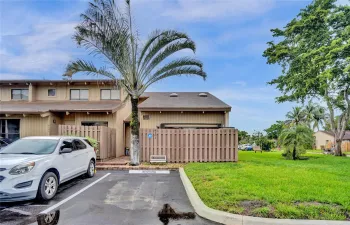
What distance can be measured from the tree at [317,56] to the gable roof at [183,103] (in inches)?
370

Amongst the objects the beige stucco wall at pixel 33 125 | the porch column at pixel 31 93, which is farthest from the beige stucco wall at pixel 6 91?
the beige stucco wall at pixel 33 125

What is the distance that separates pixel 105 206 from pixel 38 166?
1.97 metres

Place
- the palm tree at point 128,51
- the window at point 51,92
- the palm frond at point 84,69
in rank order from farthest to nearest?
the window at point 51,92
the palm frond at point 84,69
the palm tree at point 128,51

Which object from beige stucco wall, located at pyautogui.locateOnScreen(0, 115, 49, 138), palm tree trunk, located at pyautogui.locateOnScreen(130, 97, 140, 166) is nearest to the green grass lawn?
palm tree trunk, located at pyautogui.locateOnScreen(130, 97, 140, 166)

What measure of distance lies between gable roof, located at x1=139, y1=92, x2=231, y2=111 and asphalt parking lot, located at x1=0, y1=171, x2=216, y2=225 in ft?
22.9

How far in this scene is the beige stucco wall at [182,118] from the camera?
48.5 feet

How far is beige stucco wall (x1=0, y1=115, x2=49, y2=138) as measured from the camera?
14.5 metres

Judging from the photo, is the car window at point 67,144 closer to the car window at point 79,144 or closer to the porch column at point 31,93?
the car window at point 79,144

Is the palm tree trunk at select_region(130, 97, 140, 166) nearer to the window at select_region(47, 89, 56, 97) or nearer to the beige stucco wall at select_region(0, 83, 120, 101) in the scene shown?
the beige stucco wall at select_region(0, 83, 120, 101)

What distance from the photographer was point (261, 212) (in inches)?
177

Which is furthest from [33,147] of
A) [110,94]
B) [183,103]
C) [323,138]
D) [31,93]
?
[323,138]

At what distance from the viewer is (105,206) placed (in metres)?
5.31

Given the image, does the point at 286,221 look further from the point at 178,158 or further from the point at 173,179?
the point at 178,158

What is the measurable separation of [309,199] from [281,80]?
821 inches
